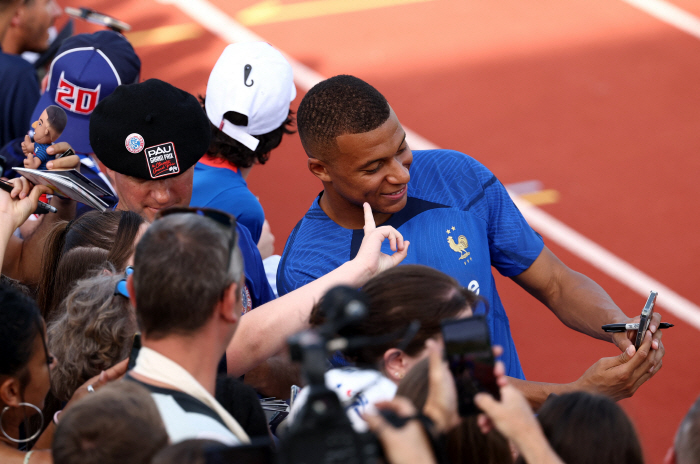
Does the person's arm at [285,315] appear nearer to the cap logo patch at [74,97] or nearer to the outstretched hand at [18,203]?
the outstretched hand at [18,203]

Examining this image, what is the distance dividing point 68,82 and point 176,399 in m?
2.73

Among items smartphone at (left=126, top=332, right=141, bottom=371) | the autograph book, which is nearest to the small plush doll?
the autograph book

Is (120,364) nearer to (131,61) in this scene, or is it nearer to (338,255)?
(338,255)

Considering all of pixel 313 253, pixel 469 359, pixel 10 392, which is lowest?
pixel 10 392

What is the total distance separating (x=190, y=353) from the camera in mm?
1849

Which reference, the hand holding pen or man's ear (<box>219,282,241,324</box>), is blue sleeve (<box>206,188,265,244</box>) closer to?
the hand holding pen

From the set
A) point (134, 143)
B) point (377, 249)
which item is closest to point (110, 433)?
point (377, 249)

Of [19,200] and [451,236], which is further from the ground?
[451,236]

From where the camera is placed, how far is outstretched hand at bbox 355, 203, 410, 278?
2439 mm

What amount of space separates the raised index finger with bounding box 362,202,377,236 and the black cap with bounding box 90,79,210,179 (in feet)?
2.87

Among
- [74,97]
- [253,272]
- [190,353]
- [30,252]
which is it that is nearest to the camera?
[190,353]

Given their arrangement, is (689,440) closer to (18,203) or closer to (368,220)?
(368,220)

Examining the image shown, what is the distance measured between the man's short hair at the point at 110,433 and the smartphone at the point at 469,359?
2.30ft

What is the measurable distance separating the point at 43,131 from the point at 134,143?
0.56 metres
